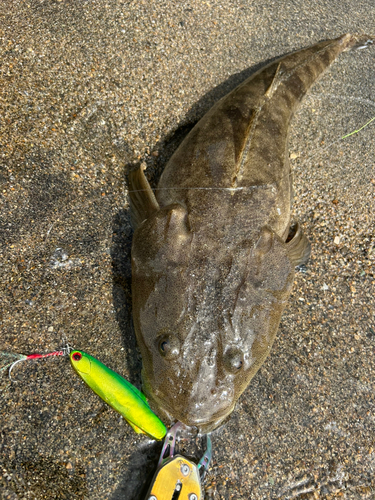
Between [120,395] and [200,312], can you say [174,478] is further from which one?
[200,312]

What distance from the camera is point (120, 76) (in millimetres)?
3406

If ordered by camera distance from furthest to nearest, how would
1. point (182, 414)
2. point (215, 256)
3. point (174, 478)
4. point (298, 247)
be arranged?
point (298, 247)
point (215, 256)
point (174, 478)
point (182, 414)

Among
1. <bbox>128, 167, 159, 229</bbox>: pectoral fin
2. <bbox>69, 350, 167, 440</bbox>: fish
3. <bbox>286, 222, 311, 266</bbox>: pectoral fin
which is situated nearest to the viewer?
<bbox>69, 350, 167, 440</bbox>: fish

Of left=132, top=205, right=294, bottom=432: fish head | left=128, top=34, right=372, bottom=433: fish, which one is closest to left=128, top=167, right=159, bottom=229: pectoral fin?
left=128, top=34, right=372, bottom=433: fish

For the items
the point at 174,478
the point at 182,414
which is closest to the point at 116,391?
the point at 182,414

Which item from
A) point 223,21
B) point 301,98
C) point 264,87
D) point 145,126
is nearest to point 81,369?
point 145,126

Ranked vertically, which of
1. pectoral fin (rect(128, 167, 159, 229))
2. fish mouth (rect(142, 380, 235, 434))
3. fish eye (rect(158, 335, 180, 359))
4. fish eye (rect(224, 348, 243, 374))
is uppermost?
pectoral fin (rect(128, 167, 159, 229))

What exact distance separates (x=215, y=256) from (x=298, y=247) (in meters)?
0.98

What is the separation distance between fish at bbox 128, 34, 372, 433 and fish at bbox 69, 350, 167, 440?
0.09 m

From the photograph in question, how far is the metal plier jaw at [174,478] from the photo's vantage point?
7.82 ft

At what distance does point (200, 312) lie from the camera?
245 centimetres

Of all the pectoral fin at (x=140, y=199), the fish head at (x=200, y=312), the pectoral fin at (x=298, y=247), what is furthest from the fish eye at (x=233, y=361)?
the pectoral fin at (x=140, y=199)

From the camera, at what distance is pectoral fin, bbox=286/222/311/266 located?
3162 millimetres

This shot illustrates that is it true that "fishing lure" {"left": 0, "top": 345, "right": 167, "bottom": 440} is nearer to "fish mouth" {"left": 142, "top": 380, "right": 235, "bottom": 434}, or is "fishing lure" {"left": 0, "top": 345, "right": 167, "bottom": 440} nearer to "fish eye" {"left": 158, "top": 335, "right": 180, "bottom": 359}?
"fish mouth" {"left": 142, "top": 380, "right": 235, "bottom": 434}
